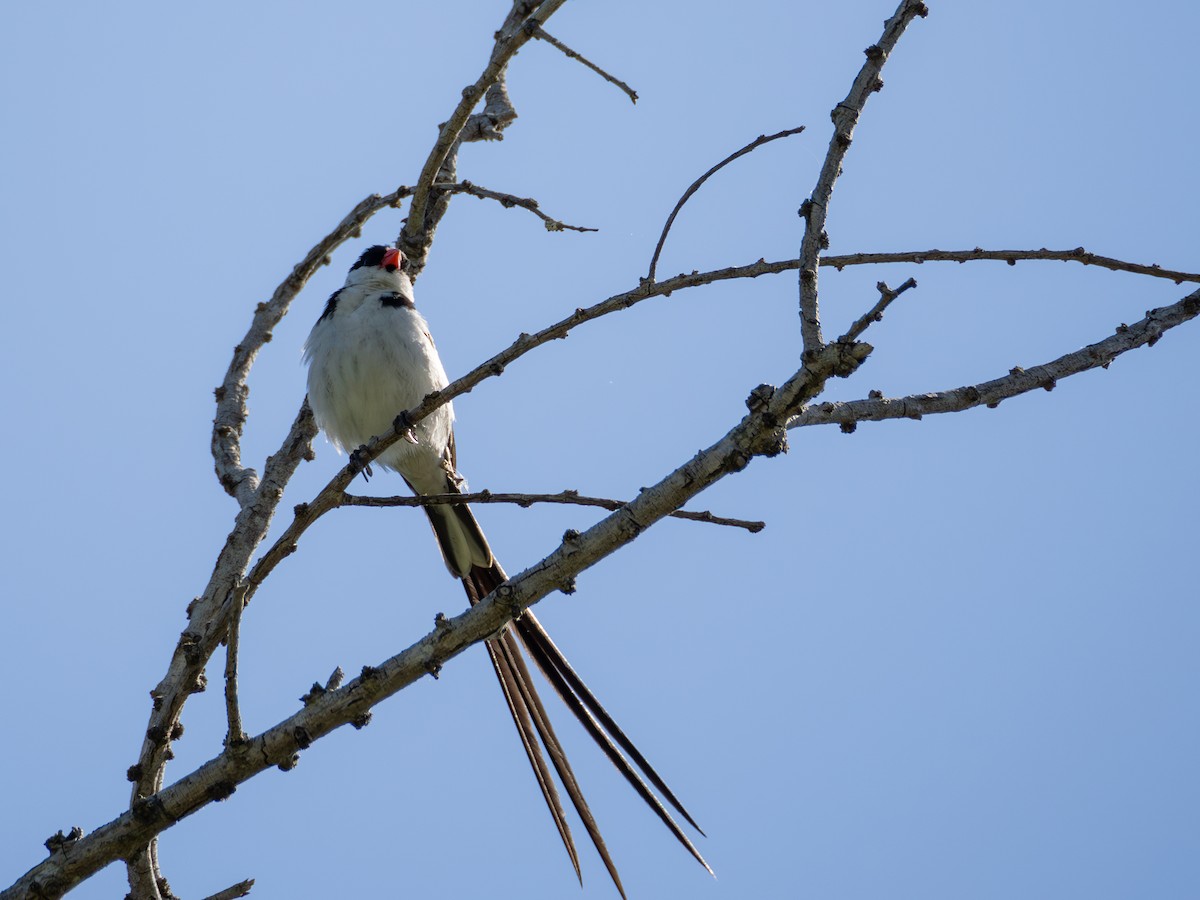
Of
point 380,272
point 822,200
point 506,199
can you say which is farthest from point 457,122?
point 380,272


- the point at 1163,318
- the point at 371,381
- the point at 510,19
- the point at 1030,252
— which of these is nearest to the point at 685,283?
the point at 1030,252

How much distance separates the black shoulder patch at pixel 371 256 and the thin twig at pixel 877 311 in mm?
3219

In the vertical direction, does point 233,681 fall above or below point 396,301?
below

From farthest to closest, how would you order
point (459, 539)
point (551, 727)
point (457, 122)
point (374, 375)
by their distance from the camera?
point (374, 375), point (459, 539), point (457, 122), point (551, 727)

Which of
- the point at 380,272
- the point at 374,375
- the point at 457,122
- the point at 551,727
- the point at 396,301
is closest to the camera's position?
the point at 551,727

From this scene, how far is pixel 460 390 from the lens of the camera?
7.94 feet

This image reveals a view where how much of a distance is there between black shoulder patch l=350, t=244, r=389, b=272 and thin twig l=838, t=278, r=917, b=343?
127 inches

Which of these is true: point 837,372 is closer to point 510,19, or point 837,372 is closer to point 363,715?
point 363,715

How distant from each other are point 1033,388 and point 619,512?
850mm

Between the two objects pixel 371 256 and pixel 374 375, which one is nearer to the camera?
pixel 374 375

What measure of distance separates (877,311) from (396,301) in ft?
9.03

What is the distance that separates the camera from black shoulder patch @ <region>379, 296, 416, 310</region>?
4430 mm

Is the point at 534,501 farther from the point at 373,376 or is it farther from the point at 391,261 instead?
the point at 391,261

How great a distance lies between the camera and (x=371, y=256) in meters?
5.03
